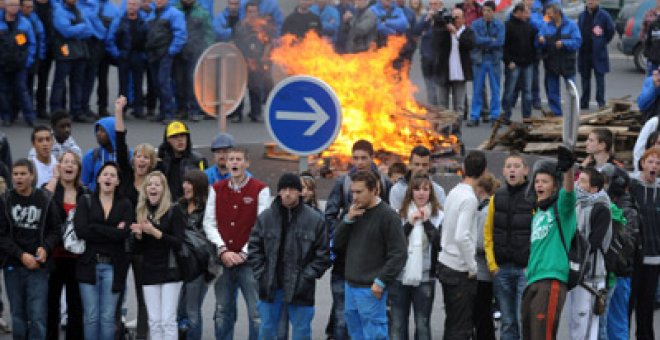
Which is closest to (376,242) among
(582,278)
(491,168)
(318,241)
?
(318,241)

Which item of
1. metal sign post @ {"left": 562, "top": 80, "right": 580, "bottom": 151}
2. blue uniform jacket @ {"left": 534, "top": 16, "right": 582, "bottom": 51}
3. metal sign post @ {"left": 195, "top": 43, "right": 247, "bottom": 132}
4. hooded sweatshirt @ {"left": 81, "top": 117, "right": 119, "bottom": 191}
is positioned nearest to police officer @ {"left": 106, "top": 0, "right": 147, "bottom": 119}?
blue uniform jacket @ {"left": 534, "top": 16, "right": 582, "bottom": 51}

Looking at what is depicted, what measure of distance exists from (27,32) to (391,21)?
575 cm

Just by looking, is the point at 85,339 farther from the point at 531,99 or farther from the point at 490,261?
the point at 531,99

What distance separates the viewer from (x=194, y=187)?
11.8 m

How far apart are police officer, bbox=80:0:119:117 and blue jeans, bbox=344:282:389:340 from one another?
11.9m

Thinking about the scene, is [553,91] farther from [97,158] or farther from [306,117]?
[306,117]

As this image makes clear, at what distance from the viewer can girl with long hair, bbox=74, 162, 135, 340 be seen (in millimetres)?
11297

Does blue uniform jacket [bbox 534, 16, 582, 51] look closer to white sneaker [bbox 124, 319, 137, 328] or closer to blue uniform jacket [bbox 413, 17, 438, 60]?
blue uniform jacket [bbox 413, 17, 438, 60]

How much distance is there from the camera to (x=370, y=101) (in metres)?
18.2

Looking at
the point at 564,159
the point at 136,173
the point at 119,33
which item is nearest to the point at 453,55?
the point at 119,33

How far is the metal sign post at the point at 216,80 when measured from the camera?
13.3 m

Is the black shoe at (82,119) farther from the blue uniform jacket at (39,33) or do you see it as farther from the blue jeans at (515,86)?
the blue jeans at (515,86)

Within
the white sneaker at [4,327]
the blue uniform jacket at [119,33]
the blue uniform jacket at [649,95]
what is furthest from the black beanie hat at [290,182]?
the blue uniform jacket at [119,33]

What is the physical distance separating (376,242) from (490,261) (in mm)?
1071
